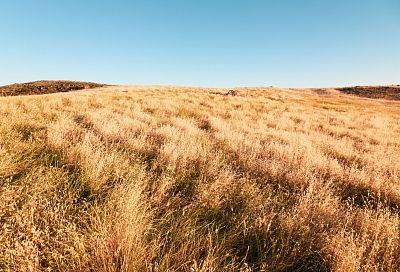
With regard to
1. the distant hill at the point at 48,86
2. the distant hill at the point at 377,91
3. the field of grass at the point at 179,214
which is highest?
the distant hill at the point at 48,86

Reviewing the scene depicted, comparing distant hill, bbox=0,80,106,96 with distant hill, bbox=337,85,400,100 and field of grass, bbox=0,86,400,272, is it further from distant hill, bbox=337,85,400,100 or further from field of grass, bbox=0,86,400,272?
field of grass, bbox=0,86,400,272

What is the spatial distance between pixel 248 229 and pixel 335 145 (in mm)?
5936

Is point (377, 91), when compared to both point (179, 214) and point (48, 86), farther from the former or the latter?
point (48, 86)

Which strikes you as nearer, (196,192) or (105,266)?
(105,266)

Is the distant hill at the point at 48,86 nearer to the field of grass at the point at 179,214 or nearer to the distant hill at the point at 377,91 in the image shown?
the distant hill at the point at 377,91

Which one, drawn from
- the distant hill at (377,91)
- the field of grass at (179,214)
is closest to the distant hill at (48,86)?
the distant hill at (377,91)

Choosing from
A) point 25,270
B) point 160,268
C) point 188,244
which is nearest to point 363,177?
point 188,244

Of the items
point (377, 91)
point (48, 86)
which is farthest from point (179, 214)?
point (48, 86)

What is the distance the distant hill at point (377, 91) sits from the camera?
5925 centimetres

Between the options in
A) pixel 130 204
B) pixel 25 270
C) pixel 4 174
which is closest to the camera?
pixel 25 270

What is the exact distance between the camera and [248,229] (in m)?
3.02

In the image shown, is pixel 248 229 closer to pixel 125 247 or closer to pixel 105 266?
pixel 125 247

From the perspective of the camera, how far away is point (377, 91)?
63938mm

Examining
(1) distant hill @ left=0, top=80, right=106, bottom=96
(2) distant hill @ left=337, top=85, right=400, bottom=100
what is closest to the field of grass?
(2) distant hill @ left=337, top=85, right=400, bottom=100
